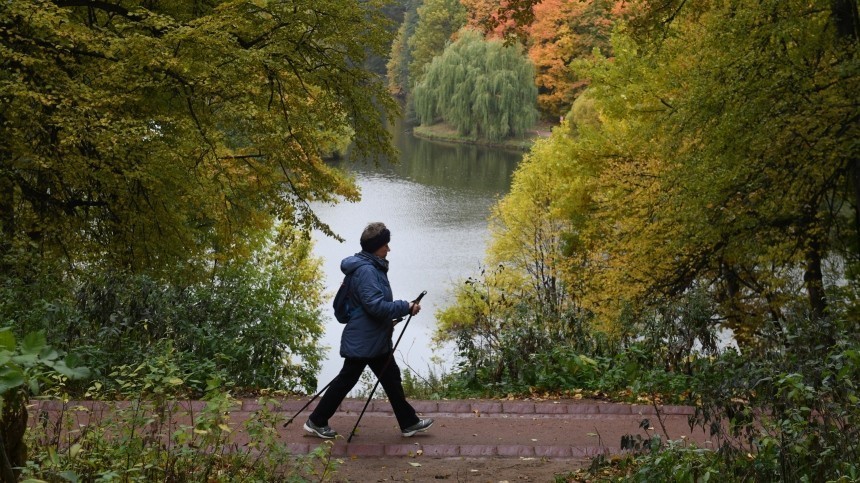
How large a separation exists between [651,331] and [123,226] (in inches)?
233

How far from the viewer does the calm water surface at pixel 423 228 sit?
25.2m

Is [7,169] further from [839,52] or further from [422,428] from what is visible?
[839,52]

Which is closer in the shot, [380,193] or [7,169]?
[7,169]

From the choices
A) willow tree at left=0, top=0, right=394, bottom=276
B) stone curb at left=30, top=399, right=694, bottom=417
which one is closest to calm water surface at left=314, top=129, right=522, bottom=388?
willow tree at left=0, top=0, right=394, bottom=276

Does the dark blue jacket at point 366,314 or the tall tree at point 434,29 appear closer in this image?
the dark blue jacket at point 366,314

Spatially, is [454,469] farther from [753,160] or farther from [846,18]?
[846,18]

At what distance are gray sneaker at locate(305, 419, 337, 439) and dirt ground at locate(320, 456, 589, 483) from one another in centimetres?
35

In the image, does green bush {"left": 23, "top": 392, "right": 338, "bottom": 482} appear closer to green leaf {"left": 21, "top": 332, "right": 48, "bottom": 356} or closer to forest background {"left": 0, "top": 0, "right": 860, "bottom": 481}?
forest background {"left": 0, "top": 0, "right": 860, "bottom": 481}

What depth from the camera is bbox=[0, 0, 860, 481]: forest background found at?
4.42 meters

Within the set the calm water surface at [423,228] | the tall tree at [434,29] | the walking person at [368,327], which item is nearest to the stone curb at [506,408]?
the walking person at [368,327]

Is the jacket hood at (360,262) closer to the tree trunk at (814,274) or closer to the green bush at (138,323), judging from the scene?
the green bush at (138,323)

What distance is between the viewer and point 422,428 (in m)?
6.28

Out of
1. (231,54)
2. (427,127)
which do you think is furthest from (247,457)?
(427,127)

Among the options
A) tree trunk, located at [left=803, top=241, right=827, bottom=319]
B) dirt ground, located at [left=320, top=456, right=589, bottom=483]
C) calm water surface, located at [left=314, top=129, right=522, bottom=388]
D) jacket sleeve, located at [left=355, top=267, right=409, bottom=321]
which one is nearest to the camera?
dirt ground, located at [left=320, top=456, right=589, bottom=483]
